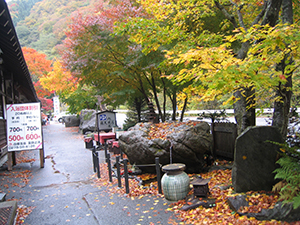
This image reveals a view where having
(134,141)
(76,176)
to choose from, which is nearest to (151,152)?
(134,141)

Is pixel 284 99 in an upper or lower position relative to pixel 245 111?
upper

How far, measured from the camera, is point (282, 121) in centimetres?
596

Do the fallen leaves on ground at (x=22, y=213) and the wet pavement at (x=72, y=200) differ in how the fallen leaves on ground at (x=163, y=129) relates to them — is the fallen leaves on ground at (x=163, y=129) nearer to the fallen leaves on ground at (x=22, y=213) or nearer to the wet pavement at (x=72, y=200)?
the wet pavement at (x=72, y=200)

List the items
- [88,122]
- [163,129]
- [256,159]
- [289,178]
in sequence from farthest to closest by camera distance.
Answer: [88,122] < [163,129] < [256,159] < [289,178]

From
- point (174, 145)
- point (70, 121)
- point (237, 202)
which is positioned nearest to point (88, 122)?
point (70, 121)

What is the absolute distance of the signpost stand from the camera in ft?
32.6

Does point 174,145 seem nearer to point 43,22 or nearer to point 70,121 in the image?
point 70,121

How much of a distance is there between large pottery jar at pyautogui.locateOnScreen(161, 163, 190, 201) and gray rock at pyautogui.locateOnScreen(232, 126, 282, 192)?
133 cm

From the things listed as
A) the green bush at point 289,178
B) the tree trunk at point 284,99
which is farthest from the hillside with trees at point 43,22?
the green bush at point 289,178

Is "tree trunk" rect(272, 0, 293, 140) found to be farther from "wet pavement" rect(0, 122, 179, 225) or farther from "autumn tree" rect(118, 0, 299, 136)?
"wet pavement" rect(0, 122, 179, 225)

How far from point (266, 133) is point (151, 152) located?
4.11 metres

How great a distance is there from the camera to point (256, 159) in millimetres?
5352

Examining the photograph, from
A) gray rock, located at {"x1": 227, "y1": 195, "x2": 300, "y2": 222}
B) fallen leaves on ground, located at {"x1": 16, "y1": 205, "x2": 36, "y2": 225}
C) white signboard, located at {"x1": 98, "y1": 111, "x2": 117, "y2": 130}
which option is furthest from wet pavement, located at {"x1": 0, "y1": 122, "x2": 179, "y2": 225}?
white signboard, located at {"x1": 98, "y1": 111, "x2": 117, "y2": 130}

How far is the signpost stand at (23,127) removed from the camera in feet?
32.6
